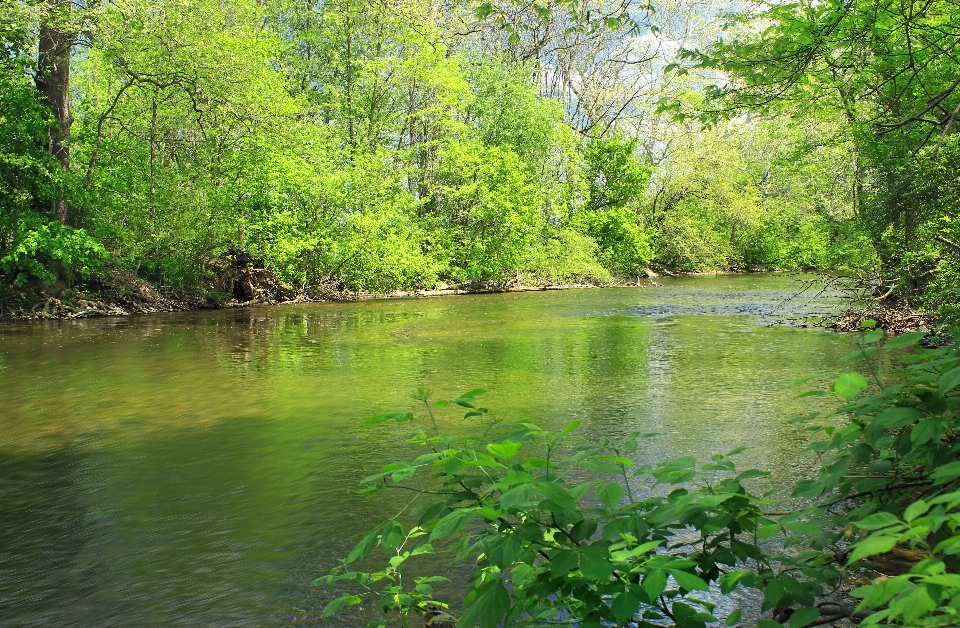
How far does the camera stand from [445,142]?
3244 cm

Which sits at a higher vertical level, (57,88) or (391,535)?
(57,88)

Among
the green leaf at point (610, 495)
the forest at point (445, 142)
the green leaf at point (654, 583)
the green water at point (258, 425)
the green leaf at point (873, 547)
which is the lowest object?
the green water at point (258, 425)

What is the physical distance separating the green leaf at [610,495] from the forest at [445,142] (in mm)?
3016

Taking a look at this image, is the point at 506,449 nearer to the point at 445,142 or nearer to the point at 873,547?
the point at 873,547

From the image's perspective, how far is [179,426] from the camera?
7.64 metres

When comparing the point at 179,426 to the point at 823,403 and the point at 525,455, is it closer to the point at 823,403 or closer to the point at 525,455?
the point at 525,455

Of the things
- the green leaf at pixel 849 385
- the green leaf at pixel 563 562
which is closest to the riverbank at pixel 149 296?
the green leaf at pixel 563 562

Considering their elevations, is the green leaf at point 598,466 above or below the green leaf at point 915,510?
above

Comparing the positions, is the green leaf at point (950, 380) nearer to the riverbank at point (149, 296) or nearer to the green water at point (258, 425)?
the green water at point (258, 425)

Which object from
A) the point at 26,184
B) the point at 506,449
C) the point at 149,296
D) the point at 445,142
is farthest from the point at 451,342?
the point at 445,142

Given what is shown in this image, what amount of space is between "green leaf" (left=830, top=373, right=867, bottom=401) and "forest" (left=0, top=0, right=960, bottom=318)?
2.31m

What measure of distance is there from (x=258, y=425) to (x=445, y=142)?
2644 centimetres

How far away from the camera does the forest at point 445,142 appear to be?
818 cm

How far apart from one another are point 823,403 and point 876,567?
438 cm
